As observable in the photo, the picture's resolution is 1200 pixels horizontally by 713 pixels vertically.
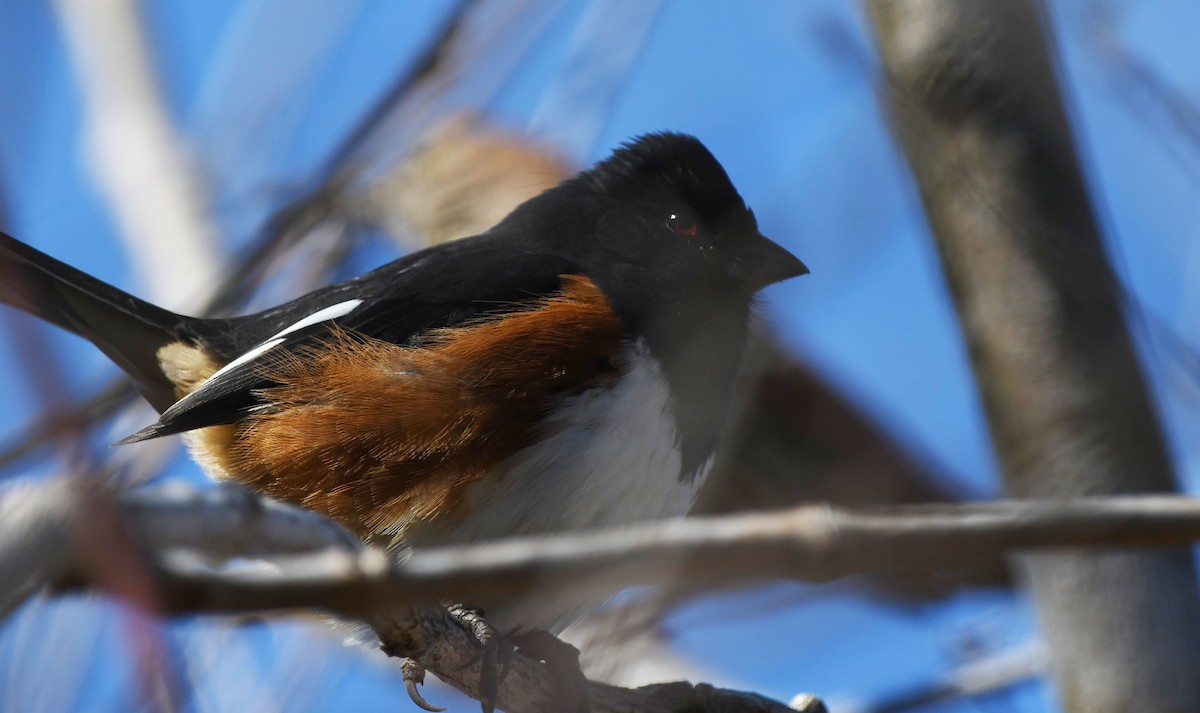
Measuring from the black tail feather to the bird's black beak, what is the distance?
51.0 inches

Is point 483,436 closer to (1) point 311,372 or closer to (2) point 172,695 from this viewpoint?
(1) point 311,372

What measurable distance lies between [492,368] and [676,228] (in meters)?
0.70

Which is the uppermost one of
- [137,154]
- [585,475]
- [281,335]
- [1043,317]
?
[137,154]

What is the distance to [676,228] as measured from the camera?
288cm

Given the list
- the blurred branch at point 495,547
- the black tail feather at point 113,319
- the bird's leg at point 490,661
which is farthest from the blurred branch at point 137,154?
the blurred branch at point 495,547

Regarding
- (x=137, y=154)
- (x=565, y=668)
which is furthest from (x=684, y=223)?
(x=137, y=154)

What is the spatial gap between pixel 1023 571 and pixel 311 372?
4.97 ft

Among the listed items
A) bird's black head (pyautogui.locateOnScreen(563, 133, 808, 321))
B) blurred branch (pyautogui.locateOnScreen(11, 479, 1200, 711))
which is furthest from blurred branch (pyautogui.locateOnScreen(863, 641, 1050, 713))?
blurred branch (pyautogui.locateOnScreen(11, 479, 1200, 711))

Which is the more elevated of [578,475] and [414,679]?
[578,475]

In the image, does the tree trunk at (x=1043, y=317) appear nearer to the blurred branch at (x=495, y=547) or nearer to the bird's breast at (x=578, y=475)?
the bird's breast at (x=578, y=475)

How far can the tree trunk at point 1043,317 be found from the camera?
7.02 ft

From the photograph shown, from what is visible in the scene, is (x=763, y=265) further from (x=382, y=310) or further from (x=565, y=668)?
(x=565, y=668)

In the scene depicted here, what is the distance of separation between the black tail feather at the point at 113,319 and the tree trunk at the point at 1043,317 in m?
1.70

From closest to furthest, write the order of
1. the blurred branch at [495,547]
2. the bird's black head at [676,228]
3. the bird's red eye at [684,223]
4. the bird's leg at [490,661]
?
the blurred branch at [495,547]
the bird's leg at [490,661]
the bird's black head at [676,228]
the bird's red eye at [684,223]
